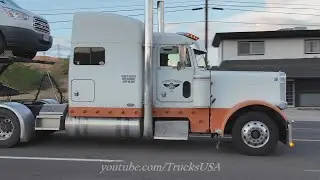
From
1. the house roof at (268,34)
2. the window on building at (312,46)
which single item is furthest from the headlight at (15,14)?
the window on building at (312,46)

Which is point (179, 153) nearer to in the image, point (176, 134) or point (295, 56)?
point (176, 134)

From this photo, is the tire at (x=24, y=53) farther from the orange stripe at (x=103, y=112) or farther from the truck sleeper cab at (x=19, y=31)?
the orange stripe at (x=103, y=112)

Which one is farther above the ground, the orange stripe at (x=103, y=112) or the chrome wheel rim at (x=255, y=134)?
the orange stripe at (x=103, y=112)

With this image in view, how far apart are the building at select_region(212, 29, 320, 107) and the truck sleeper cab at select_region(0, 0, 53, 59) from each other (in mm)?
21916

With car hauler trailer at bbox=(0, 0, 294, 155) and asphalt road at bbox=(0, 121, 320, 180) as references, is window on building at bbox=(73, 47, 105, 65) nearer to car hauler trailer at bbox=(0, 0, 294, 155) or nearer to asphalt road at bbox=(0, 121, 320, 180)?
car hauler trailer at bbox=(0, 0, 294, 155)

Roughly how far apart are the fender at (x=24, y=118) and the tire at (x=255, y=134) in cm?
470

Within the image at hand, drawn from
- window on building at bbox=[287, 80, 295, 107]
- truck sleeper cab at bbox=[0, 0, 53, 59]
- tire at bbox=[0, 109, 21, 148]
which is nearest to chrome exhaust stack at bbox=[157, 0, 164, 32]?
truck sleeper cab at bbox=[0, 0, 53, 59]

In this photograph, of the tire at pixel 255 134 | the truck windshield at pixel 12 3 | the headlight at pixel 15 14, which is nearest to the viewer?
the tire at pixel 255 134

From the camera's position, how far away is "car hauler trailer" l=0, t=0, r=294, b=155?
10.8 metres

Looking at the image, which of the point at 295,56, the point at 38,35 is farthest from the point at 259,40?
the point at 38,35

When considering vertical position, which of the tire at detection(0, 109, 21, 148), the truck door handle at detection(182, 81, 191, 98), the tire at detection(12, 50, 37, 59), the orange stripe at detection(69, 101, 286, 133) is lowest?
the tire at detection(0, 109, 21, 148)

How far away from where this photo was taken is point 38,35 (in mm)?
12656

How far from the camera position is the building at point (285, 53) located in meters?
33.7

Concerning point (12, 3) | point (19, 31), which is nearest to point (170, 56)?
point (19, 31)
